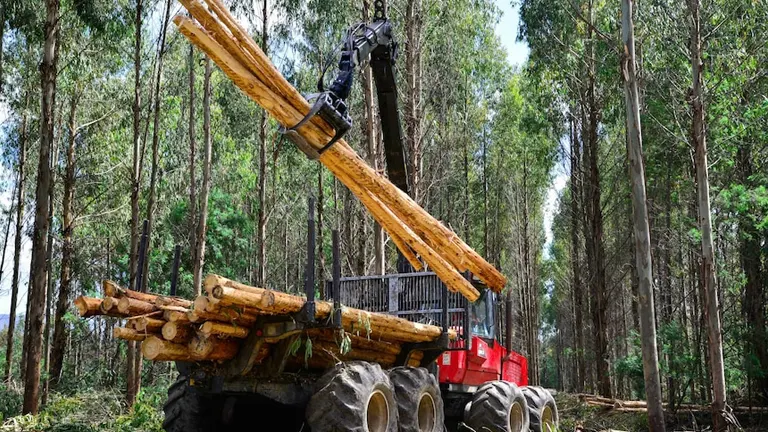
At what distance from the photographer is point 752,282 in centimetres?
1997

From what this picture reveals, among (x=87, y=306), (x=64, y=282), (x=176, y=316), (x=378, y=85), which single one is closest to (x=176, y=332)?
(x=176, y=316)

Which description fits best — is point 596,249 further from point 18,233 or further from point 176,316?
point 18,233

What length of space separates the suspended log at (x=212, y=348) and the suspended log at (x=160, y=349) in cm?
12

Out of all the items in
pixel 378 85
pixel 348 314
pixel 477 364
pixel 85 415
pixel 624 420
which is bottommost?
pixel 624 420

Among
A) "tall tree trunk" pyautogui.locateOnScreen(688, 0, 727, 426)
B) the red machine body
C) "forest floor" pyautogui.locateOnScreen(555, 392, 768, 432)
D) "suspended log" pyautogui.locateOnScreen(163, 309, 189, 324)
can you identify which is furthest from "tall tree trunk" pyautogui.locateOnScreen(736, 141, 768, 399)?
"suspended log" pyautogui.locateOnScreen(163, 309, 189, 324)

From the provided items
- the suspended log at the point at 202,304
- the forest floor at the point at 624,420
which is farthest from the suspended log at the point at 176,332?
the forest floor at the point at 624,420

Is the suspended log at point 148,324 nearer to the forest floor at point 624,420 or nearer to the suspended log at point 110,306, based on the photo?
the suspended log at point 110,306

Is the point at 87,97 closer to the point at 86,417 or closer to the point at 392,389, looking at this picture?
the point at 86,417

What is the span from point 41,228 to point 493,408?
8.52 meters

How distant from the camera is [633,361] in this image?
21.7 m

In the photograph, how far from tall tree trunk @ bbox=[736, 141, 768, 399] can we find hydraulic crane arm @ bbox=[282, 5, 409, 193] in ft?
33.7

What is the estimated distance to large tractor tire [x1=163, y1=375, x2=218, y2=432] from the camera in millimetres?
8008

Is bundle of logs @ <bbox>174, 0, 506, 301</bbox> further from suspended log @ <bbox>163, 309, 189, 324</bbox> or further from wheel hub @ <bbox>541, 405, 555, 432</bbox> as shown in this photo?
wheel hub @ <bbox>541, 405, 555, 432</bbox>

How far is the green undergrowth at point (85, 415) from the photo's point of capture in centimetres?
1140
